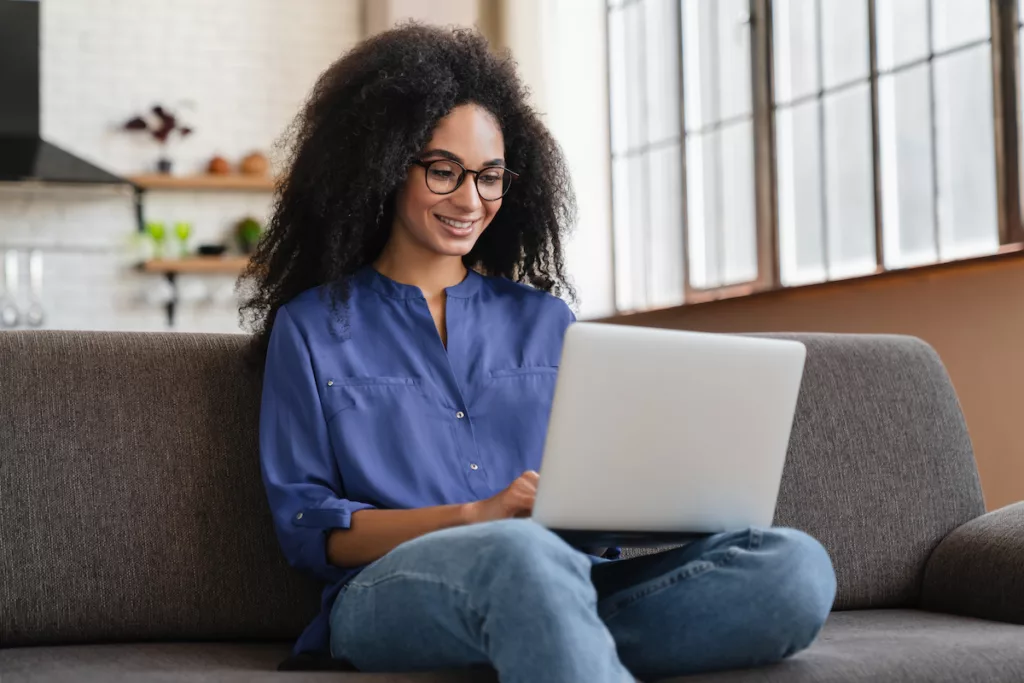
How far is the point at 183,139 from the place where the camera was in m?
6.14

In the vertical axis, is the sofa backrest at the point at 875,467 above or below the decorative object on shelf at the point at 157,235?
below

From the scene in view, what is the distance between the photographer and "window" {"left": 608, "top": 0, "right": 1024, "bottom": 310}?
3.65m

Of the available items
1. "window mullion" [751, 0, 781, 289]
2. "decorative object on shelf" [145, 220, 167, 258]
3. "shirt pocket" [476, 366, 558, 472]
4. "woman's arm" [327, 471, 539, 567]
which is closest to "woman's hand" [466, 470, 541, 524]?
"woman's arm" [327, 471, 539, 567]

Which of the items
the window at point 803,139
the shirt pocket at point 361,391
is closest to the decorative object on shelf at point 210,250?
the window at point 803,139

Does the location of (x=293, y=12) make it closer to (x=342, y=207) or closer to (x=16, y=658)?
(x=342, y=207)

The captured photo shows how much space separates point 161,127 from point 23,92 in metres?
0.63

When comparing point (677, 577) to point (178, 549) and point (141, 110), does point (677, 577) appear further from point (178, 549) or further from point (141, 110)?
point (141, 110)

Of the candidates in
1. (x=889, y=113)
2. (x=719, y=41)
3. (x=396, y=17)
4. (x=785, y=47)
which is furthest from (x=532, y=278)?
(x=396, y=17)

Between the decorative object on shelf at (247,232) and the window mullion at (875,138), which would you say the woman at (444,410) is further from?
the decorative object on shelf at (247,232)

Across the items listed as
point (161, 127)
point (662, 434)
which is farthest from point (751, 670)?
point (161, 127)

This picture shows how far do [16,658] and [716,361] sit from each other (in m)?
0.95

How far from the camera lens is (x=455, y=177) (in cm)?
190

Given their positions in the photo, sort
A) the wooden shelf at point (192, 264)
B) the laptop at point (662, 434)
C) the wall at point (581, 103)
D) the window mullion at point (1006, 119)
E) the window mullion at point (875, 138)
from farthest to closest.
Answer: the wooden shelf at point (192, 264), the wall at point (581, 103), the window mullion at point (875, 138), the window mullion at point (1006, 119), the laptop at point (662, 434)

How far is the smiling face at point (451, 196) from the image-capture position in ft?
6.18
